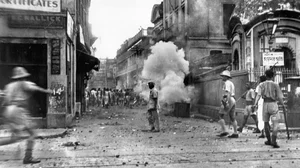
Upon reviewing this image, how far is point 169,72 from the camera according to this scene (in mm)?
28047

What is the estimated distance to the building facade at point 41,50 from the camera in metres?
14.1

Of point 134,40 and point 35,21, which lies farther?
point 134,40

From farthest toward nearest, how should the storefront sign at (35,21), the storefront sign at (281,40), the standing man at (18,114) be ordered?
1. the storefront sign at (281,40)
2. the storefront sign at (35,21)
3. the standing man at (18,114)

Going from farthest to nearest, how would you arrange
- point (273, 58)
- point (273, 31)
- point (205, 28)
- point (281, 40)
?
1. point (205, 28)
2. point (281, 40)
3. point (273, 31)
4. point (273, 58)

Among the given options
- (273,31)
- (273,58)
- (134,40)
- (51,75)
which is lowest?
(51,75)

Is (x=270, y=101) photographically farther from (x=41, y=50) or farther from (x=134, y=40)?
(x=134, y=40)

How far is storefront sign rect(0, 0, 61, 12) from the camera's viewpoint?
13.5 m

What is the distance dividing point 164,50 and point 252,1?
31.4 feet

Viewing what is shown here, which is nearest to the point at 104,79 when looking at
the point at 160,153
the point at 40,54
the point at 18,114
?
the point at 40,54

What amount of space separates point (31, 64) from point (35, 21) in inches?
65.3

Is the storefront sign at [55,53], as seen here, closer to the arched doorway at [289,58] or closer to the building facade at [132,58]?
the arched doorway at [289,58]

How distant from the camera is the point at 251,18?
20.3m

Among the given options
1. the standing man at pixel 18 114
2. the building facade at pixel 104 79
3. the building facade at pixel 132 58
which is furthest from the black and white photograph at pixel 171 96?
the building facade at pixel 104 79

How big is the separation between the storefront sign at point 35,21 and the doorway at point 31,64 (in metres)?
0.77
